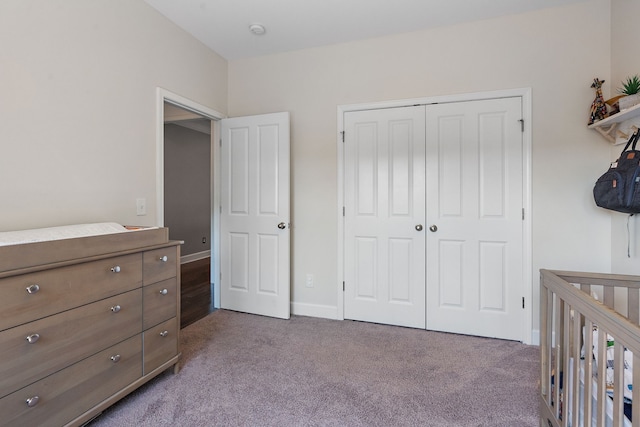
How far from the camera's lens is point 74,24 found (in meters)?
1.79

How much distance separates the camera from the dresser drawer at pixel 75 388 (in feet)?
3.88

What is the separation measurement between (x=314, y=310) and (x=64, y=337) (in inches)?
78.1

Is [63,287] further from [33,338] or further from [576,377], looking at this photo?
[576,377]

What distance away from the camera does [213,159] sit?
320 cm

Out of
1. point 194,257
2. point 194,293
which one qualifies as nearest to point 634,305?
point 194,293

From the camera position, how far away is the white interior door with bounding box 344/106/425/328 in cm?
266

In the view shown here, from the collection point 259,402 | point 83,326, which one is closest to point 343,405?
point 259,402

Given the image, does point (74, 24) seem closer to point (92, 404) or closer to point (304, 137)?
point (304, 137)

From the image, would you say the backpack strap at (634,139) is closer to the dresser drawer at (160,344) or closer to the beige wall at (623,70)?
the beige wall at (623,70)

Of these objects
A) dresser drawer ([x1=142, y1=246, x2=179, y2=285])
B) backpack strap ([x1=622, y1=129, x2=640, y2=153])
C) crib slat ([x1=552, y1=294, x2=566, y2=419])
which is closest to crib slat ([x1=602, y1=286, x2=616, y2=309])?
crib slat ([x1=552, y1=294, x2=566, y2=419])

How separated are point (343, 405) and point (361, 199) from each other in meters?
1.64

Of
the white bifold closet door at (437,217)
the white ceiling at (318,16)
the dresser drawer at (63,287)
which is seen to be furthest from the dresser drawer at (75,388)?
the white ceiling at (318,16)

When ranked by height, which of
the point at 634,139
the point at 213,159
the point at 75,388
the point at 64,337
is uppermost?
the point at 213,159

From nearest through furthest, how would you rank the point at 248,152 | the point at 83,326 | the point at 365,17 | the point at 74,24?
the point at 83,326, the point at 74,24, the point at 365,17, the point at 248,152
